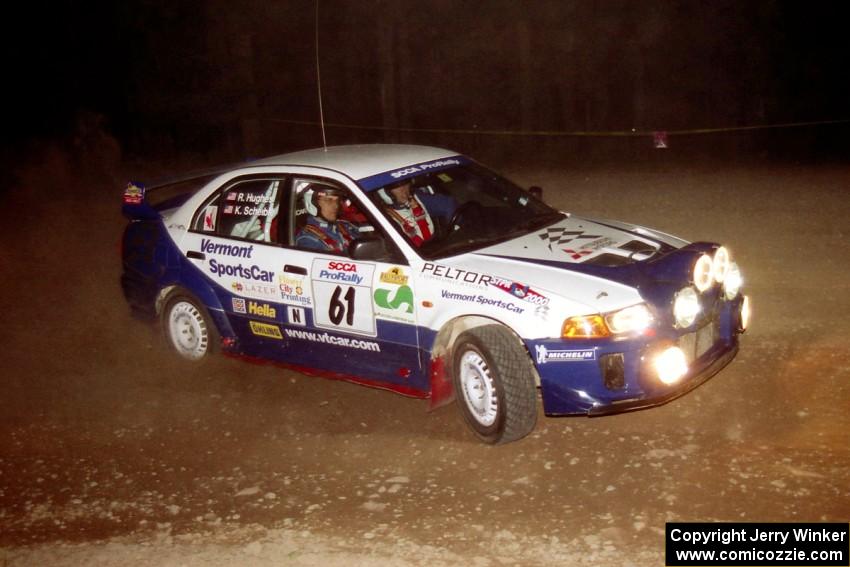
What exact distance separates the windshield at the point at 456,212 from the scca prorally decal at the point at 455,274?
4.6 inches

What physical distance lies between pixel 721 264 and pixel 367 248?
6.68 feet

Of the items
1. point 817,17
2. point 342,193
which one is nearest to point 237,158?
point 817,17

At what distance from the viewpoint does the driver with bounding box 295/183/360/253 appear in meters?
6.05

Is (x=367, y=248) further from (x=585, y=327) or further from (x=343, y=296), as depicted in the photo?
(x=585, y=327)

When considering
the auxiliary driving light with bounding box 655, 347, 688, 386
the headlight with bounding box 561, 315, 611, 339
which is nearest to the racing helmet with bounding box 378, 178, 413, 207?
the headlight with bounding box 561, 315, 611, 339

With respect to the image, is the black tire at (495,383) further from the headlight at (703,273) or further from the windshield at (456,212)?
the headlight at (703,273)

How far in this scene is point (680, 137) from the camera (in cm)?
1684

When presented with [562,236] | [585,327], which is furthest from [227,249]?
[585,327]

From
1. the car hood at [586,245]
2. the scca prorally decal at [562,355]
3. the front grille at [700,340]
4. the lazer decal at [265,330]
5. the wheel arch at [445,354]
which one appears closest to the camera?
the scca prorally decal at [562,355]

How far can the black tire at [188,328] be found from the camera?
6789 mm

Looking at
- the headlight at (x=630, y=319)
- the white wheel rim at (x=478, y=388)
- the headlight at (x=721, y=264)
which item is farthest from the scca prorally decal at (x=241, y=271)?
the headlight at (x=721, y=264)

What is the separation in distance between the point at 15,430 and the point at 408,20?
646 inches

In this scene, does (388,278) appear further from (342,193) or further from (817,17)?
(817,17)

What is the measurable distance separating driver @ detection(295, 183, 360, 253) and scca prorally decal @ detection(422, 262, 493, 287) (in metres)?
0.74
